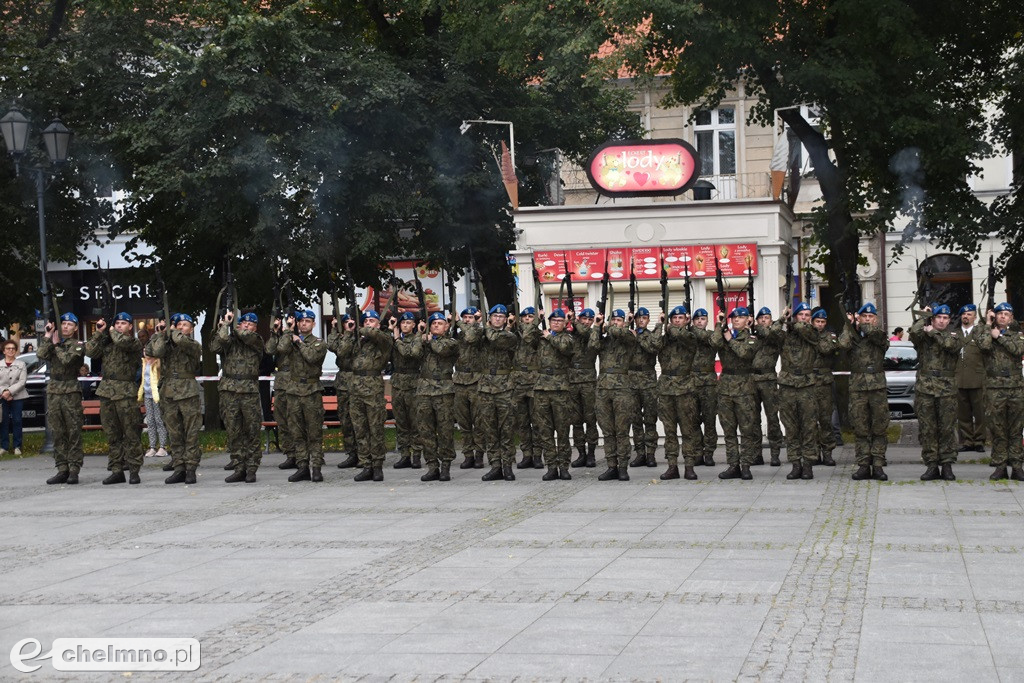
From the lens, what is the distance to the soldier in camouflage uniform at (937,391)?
15.4 m

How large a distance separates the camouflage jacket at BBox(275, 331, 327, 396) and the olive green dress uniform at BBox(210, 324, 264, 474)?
322mm

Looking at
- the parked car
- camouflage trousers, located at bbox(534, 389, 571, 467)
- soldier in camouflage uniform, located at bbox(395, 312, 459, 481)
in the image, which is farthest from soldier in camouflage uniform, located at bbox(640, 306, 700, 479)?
the parked car

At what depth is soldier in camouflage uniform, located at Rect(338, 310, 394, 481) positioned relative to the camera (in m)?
16.7

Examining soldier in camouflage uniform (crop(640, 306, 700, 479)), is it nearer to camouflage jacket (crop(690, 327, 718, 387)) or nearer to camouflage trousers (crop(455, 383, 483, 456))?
camouflage jacket (crop(690, 327, 718, 387))

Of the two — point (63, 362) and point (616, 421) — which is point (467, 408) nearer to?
point (616, 421)

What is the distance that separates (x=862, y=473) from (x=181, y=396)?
7450 millimetres

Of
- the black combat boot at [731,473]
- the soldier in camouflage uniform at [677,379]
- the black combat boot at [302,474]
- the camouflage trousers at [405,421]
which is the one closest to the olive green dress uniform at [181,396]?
the black combat boot at [302,474]

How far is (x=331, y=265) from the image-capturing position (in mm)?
23656

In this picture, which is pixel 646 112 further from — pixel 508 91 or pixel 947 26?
pixel 947 26

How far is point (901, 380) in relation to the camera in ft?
80.4

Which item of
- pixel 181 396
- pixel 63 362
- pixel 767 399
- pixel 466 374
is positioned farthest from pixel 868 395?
pixel 63 362

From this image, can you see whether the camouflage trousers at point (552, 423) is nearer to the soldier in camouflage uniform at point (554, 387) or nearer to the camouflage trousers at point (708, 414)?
the soldier in camouflage uniform at point (554, 387)

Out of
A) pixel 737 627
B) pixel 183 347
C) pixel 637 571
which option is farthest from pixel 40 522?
pixel 737 627

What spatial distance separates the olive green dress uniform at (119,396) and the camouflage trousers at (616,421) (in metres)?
5.19
